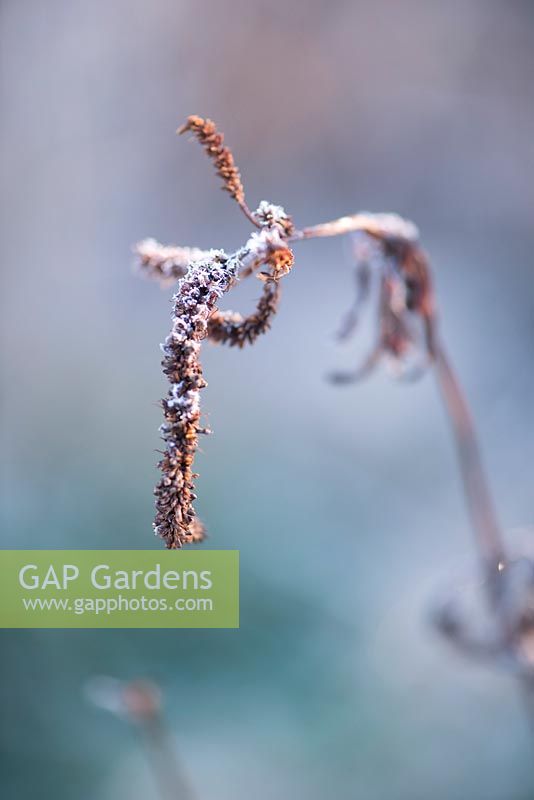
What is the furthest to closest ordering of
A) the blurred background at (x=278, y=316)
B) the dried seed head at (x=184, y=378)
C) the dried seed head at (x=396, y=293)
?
the blurred background at (x=278, y=316) < the dried seed head at (x=396, y=293) < the dried seed head at (x=184, y=378)

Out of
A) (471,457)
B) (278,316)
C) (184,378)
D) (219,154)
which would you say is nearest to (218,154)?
(219,154)

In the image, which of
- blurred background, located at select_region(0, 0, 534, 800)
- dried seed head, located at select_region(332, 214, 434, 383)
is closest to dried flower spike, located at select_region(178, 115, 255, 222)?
dried seed head, located at select_region(332, 214, 434, 383)

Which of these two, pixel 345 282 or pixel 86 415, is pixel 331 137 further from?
pixel 86 415

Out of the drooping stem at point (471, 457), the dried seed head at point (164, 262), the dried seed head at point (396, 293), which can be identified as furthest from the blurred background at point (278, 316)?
the dried seed head at point (164, 262)

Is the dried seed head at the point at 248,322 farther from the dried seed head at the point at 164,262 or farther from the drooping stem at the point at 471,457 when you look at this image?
the drooping stem at the point at 471,457

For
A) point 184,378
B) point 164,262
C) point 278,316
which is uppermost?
point 278,316

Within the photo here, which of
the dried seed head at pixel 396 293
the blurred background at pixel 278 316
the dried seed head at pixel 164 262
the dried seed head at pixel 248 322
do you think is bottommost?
the dried seed head at pixel 248 322

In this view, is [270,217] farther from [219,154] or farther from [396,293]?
[396,293]

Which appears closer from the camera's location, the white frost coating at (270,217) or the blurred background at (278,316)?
the white frost coating at (270,217)
